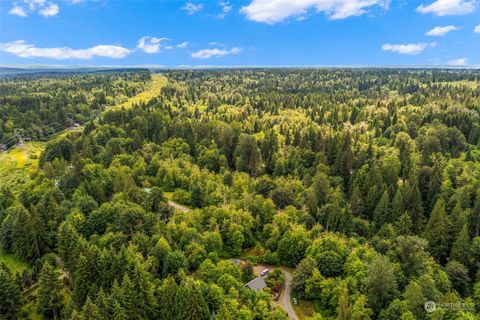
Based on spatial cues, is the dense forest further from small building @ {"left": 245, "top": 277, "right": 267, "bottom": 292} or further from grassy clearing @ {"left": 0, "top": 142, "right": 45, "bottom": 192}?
grassy clearing @ {"left": 0, "top": 142, "right": 45, "bottom": 192}

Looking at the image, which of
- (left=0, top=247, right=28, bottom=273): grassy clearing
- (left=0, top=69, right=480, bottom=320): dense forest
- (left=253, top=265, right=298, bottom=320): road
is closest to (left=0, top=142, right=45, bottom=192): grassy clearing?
(left=0, top=69, right=480, bottom=320): dense forest

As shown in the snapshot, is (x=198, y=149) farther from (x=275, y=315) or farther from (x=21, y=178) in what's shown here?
(x=275, y=315)

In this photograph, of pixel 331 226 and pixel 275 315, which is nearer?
pixel 275 315

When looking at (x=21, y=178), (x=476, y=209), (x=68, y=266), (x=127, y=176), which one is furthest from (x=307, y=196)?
(x=21, y=178)

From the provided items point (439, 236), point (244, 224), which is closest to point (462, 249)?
point (439, 236)

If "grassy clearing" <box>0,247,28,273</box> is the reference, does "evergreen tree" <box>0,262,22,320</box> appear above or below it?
above

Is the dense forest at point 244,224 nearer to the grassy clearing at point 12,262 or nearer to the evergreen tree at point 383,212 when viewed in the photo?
the evergreen tree at point 383,212
